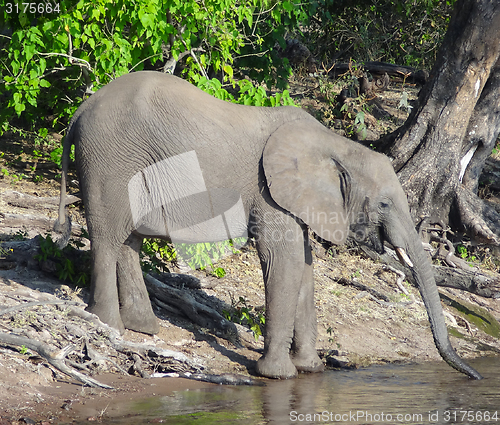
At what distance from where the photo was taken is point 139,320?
272 inches

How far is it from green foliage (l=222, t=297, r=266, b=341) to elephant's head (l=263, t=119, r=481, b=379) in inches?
60.9

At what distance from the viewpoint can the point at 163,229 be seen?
6684 mm

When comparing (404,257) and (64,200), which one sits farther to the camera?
(64,200)

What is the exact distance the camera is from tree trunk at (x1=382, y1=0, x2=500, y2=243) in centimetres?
1034

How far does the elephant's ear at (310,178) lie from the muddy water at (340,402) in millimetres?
1373

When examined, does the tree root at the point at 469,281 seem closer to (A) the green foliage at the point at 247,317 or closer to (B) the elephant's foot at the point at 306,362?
(A) the green foliage at the point at 247,317

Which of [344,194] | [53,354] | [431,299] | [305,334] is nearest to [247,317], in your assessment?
[305,334]

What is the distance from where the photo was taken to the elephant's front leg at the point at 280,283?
21.2ft

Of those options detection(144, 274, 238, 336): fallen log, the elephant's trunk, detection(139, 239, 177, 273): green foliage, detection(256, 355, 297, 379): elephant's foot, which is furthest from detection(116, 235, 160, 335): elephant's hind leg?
the elephant's trunk

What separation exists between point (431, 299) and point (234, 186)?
206cm

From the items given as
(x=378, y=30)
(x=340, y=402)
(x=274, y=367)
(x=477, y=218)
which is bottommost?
(x=274, y=367)

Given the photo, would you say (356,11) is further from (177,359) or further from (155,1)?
(177,359)

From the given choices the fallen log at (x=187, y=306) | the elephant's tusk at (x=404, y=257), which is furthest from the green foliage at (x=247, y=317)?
the elephant's tusk at (x=404, y=257)

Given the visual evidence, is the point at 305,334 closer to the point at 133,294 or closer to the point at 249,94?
the point at 133,294
